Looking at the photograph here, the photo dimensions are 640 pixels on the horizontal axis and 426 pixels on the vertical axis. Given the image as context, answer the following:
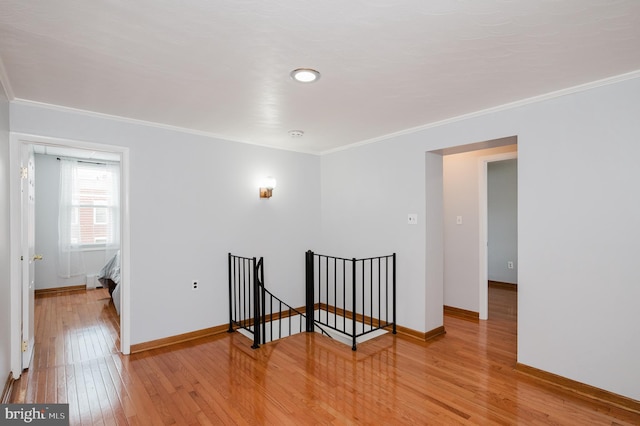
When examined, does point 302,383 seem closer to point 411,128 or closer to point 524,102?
point 411,128

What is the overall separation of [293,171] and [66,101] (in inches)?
104

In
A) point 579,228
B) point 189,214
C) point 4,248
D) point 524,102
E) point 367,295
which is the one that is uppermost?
point 524,102

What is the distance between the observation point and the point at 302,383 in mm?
2609

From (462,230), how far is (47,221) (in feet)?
23.1

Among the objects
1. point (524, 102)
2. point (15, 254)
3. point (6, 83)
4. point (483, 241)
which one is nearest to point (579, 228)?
point (524, 102)

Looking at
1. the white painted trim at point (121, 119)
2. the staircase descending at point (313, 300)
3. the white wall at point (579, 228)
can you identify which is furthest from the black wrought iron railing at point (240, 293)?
the white wall at point (579, 228)

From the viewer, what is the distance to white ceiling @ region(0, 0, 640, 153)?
151 centimetres

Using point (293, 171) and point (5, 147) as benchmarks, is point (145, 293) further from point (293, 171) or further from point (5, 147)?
point (293, 171)

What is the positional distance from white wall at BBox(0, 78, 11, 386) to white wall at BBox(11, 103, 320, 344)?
0.32 metres

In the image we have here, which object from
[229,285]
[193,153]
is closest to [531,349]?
[229,285]

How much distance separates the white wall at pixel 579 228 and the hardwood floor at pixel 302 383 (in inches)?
13.4

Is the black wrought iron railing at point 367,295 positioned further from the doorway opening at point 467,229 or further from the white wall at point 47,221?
the white wall at point 47,221

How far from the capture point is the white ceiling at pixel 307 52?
151cm

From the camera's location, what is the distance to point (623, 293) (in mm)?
2260
